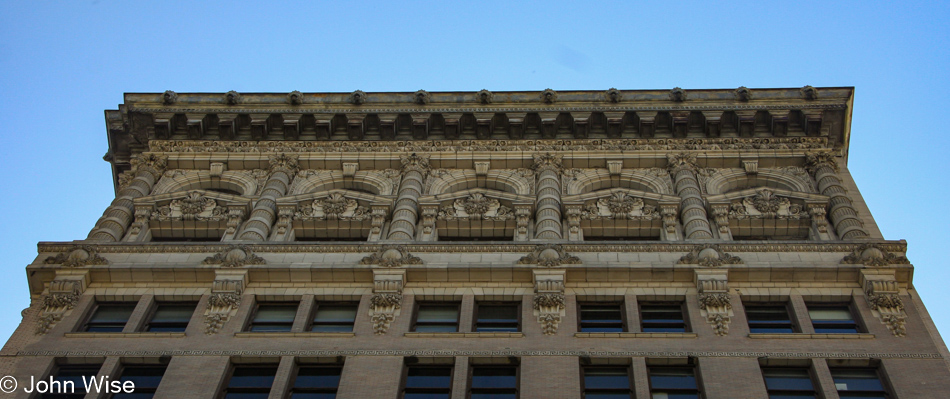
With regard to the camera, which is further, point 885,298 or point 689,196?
point 689,196

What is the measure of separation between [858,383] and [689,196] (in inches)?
420

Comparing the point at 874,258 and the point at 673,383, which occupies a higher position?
the point at 874,258

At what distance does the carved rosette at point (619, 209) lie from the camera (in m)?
34.8

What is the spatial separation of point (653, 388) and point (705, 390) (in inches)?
51.4

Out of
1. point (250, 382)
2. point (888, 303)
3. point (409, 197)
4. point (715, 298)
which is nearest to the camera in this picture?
point (250, 382)

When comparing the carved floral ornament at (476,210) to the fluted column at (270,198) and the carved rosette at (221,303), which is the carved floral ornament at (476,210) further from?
the carved rosette at (221,303)

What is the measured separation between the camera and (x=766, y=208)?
1375 inches

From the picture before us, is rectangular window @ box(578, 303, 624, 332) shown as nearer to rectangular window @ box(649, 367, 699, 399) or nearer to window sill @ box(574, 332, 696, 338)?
window sill @ box(574, 332, 696, 338)

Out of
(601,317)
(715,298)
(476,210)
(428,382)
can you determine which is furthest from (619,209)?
(428,382)

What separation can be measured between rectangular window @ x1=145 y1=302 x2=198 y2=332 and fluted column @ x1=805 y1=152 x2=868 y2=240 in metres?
19.8

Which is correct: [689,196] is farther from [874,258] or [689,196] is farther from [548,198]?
[874,258]

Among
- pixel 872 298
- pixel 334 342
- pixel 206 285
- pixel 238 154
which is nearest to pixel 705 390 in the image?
pixel 872 298

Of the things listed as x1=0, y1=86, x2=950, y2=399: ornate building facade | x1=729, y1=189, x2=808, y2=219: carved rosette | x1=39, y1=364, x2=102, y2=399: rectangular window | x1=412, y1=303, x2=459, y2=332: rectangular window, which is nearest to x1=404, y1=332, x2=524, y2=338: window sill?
Result: x1=0, y1=86, x2=950, y2=399: ornate building facade

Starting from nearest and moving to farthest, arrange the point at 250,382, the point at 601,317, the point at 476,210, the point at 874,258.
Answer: the point at 250,382, the point at 601,317, the point at 874,258, the point at 476,210
